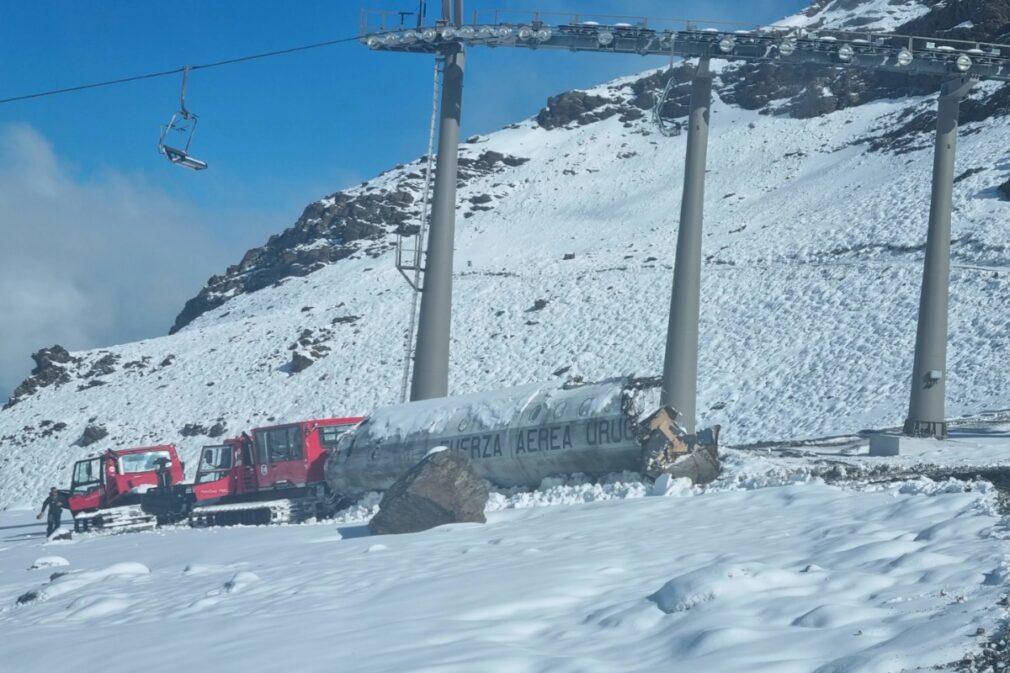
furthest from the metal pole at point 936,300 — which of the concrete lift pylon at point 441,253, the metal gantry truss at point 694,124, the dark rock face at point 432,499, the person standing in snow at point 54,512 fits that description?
the person standing in snow at point 54,512

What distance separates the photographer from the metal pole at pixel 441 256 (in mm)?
28875

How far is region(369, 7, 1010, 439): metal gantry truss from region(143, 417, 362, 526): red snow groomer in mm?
3221

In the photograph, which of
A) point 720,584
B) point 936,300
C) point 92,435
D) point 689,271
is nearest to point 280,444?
point 689,271

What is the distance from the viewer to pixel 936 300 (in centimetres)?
2627

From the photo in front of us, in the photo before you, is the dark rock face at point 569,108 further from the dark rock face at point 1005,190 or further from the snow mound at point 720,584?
the snow mound at point 720,584

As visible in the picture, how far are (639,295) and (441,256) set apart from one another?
83.7ft

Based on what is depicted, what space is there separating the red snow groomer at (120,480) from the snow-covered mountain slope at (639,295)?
16.9 meters

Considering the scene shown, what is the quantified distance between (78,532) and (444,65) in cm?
1622

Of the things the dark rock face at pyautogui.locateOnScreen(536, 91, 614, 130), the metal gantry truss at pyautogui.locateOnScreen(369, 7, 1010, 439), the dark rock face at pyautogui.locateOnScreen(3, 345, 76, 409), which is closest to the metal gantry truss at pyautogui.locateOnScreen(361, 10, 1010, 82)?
the metal gantry truss at pyautogui.locateOnScreen(369, 7, 1010, 439)

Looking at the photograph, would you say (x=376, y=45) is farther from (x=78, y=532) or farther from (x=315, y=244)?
(x=315, y=244)

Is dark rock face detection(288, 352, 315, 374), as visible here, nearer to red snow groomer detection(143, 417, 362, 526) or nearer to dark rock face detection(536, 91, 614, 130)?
red snow groomer detection(143, 417, 362, 526)

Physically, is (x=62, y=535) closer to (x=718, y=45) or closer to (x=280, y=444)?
(x=280, y=444)

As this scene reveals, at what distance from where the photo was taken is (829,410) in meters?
33.9

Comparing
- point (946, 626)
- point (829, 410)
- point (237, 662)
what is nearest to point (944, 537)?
point (946, 626)
